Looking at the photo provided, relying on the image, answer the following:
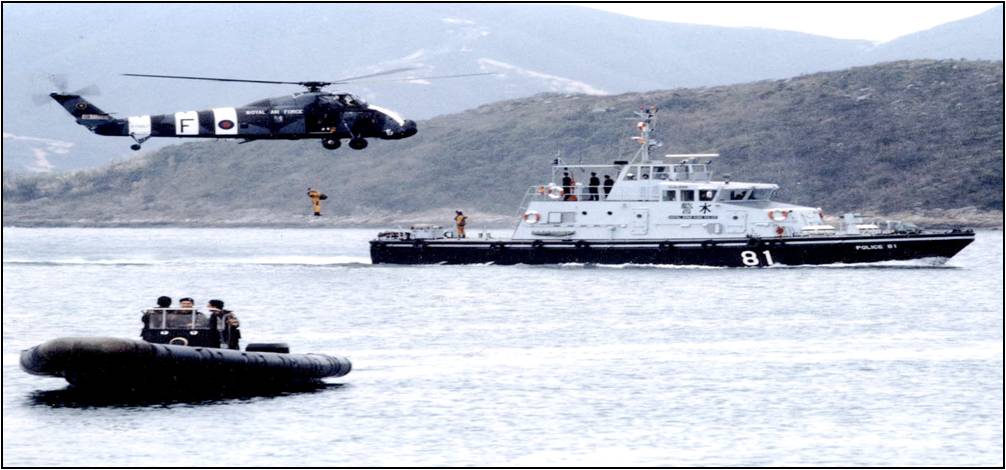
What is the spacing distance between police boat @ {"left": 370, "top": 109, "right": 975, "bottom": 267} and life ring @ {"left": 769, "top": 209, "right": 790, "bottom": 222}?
0.04m

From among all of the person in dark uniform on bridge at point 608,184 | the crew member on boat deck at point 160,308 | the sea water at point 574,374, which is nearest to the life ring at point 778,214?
the sea water at point 574,374

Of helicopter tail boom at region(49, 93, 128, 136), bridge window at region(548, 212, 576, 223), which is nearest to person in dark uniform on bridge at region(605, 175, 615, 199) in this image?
bridge window at region(548, 212, 576, 223)

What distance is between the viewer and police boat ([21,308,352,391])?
105ft

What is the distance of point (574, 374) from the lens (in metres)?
41.8

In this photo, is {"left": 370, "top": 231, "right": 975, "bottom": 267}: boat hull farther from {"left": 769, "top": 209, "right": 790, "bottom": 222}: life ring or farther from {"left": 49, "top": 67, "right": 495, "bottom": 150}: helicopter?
{"left": 49, "top": 67, "right": 495, "bottom": 150}: helicopter

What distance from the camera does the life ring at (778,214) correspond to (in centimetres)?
7369

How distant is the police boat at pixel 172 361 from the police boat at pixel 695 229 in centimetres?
3760

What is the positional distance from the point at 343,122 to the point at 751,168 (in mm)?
129071

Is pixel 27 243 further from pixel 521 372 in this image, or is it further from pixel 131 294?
pixel 521 372

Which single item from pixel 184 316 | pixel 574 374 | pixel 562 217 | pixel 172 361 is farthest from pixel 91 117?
pixel 172 361

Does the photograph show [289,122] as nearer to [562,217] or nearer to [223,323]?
[562,217]

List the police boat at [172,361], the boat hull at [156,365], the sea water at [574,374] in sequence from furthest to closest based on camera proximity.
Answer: the police boat at [172,361] < the boat hull at [156,365] < the sea water at [574,374]

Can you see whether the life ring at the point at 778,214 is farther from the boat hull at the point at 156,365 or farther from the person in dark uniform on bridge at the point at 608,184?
the boat hull at the point at 156,365

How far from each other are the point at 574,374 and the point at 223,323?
30.4ft
